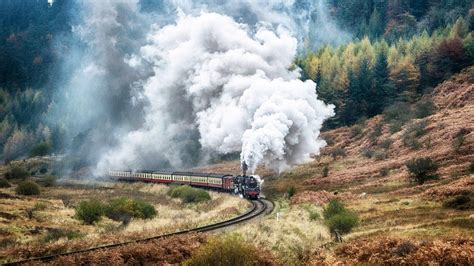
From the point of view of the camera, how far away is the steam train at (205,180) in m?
41.8

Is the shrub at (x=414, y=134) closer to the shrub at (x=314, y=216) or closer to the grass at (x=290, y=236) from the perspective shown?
the shrub at (x=314, y=216)

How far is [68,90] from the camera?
7151 inches

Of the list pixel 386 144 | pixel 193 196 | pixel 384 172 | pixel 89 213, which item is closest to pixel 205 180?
pixel 193 196

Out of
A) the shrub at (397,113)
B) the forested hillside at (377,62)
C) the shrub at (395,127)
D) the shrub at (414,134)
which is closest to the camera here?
the shrub at (414,134)

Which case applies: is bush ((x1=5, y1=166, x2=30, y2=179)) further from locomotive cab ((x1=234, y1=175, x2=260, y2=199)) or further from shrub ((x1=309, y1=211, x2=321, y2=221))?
shrub ((x1=309, y1=211, x2=321, y2=221))

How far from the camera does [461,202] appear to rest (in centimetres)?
2748

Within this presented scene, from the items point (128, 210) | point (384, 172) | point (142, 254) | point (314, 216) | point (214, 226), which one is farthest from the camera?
point (384, 172)

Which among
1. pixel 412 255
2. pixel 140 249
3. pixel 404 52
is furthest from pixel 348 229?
pixel 404 52

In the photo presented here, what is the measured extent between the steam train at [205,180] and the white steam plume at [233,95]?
2.96 metres

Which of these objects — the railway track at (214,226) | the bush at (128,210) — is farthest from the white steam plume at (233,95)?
the bush at (128,210)

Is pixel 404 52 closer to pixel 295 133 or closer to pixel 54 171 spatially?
pixel 295 133

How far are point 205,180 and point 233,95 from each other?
39.9ft

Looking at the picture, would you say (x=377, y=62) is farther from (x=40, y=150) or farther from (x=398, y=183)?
(x=40, y=150)

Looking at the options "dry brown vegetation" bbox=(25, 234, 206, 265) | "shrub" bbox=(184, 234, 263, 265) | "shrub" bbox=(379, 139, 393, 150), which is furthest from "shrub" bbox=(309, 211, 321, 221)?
"shrub" bbox=(379, 139, 393, 150)
